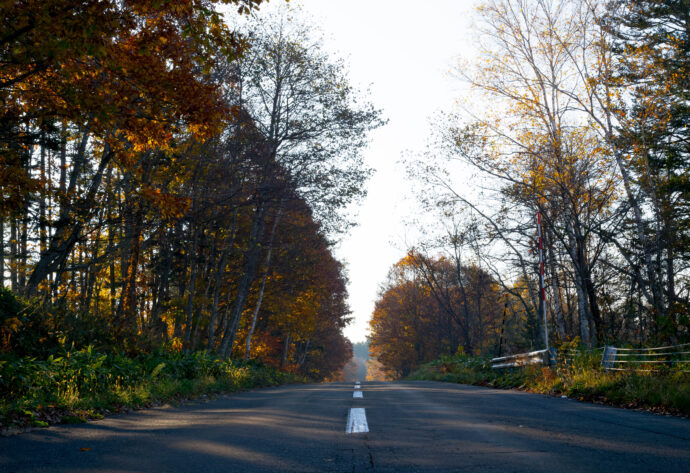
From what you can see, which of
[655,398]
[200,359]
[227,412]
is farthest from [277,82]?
[655,398]

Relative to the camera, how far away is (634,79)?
15.2m

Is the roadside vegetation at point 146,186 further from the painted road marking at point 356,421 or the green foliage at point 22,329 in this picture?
the painted road marking at point 356,421

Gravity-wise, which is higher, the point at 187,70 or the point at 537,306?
the point at 187,70

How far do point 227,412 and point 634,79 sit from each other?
50.2ft

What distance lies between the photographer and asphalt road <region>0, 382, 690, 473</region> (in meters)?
3.59

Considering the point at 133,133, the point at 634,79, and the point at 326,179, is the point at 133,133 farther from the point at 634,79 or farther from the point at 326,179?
the point at 634,79

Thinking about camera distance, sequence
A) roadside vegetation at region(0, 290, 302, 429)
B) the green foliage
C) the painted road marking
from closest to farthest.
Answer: the painted road marking
roadside vegetation at region(0, 290, 302, 429)
the green foliage

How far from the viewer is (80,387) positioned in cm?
768

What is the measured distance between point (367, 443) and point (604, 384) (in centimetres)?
647

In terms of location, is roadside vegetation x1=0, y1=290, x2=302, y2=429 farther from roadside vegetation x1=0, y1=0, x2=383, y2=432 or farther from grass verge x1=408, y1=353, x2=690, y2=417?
grass verge x1=408, y1=353, x2=690, y2=417

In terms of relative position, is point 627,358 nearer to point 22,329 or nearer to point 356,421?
point 356,421

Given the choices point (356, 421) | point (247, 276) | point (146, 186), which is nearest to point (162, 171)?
point (247, 276)

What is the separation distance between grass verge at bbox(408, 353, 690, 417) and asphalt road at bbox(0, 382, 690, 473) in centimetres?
75

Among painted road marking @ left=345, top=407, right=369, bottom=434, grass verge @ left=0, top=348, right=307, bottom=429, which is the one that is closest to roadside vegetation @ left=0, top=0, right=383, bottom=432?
grass verge @ left=0, top=348, right=307, bottom=429
